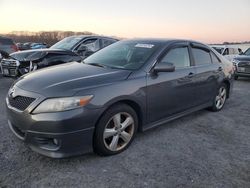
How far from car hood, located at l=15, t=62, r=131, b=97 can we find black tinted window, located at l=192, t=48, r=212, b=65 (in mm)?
1883

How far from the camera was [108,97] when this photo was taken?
11.3 ft

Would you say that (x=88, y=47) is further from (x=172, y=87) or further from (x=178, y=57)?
(x=172, y=87)

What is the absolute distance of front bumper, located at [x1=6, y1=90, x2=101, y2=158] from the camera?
312cm

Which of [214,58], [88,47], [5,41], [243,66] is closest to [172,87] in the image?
[214,58]

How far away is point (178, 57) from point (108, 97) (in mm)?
1867

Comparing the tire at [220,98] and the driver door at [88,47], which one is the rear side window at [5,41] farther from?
the tire at [220,98]

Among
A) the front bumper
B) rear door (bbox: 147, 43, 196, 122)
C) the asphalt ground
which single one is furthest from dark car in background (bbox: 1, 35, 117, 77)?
the front bumper

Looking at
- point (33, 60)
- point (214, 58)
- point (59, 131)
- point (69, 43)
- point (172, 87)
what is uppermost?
point (69, 43)

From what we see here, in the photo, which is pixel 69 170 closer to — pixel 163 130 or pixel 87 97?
pixel 87 97

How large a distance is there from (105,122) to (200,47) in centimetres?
293

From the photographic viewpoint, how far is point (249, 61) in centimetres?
1084

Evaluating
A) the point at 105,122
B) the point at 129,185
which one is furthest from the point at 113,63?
the point at 129,185

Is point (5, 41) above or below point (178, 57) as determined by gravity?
above

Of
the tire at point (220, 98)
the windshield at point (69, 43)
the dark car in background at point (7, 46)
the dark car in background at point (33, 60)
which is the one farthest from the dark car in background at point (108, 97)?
the dark car in background at point (7, 46)
